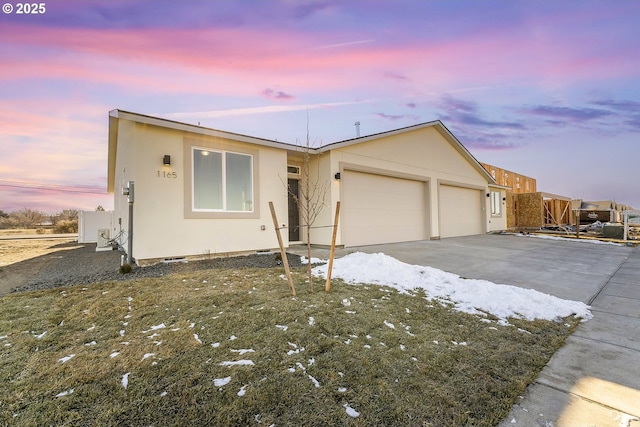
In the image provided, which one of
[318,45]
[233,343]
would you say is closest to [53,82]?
[318,45]

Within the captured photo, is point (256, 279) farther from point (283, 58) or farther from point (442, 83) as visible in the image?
point (442, 83)

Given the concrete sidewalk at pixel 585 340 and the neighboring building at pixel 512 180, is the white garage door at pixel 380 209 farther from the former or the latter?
the neighboring building at pixel 512 180

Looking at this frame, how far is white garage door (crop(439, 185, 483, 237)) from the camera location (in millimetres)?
13266

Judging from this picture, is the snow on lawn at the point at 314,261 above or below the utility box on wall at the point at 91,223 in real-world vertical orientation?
below

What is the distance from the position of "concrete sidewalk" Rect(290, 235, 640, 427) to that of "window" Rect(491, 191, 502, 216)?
362 inches

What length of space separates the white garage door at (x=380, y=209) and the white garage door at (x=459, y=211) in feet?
5.29

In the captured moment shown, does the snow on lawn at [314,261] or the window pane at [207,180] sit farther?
the window pane at [207,180]

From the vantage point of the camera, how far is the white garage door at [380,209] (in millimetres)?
9789

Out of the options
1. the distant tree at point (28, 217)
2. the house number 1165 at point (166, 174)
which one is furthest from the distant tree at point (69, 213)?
the house number 1165 at point (166, 174)

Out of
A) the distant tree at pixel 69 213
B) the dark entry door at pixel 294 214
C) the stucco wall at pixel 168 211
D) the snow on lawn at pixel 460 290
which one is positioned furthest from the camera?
the distant tree at pixel 69 213

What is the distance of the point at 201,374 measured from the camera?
2.17 metres

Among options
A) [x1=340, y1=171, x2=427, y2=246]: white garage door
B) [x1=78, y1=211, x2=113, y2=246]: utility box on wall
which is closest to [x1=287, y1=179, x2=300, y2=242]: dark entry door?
[x1=340, y1=171, x2=427, y2=246]: white garage door

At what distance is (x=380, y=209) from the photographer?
1072cm

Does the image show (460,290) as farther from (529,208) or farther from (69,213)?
(69,213)
